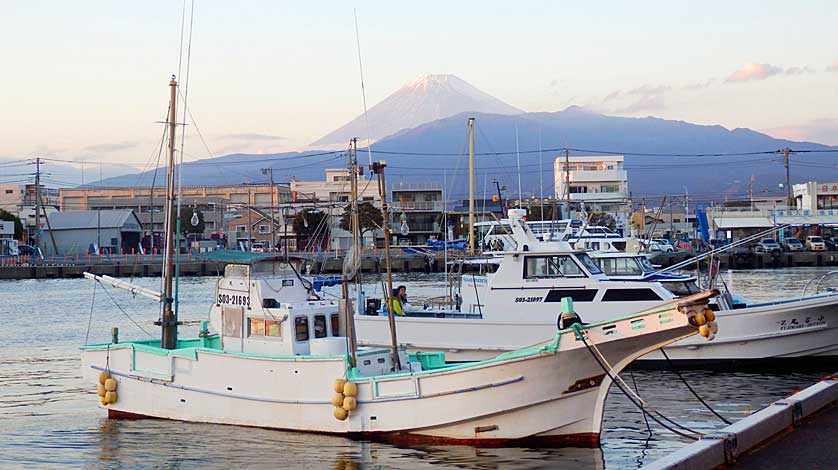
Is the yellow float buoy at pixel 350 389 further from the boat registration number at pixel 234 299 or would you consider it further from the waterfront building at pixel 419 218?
the waterfront building at pixel 419 218

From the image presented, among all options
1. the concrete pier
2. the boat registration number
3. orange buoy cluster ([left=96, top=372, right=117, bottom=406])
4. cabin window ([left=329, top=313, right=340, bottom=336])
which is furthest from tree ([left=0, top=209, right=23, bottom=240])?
the concrete pier

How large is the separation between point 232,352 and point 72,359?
42.3ft

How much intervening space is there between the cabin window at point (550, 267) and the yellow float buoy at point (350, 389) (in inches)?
304

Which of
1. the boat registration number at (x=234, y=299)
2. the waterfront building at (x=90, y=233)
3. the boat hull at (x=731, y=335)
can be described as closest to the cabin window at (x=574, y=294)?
the boat hull at (x=731, y=335)

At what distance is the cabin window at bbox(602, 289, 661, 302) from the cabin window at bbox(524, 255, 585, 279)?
697mm

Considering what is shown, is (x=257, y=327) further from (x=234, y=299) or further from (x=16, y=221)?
(x=16, y=221)

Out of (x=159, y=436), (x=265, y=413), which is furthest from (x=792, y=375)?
(x=159, y=436)

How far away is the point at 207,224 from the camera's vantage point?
103 meters

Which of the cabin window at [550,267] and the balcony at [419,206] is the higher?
the balcony at [419,206]

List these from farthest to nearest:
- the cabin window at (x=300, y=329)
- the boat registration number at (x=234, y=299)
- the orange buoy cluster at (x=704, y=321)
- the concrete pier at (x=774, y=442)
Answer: the boat registration number at (x=234, y=299)
the cabin window at (x=300, y=329)
the orange buoy cluster at (x=704, y=321)
the concrete pier at (x=774, y=442)

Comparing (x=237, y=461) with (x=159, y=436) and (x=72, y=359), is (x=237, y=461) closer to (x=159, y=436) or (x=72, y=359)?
(x=159, y=436)

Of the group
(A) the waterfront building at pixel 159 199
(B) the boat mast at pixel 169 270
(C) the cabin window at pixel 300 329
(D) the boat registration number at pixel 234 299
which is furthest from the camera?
(A) the waterfront building at pixel 159 199

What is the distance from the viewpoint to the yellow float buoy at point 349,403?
1541 centimetres

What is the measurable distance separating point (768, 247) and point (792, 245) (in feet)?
14.0
